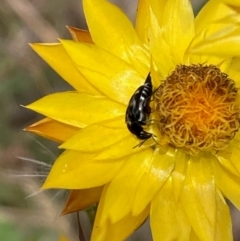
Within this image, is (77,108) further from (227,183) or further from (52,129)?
(227,183)

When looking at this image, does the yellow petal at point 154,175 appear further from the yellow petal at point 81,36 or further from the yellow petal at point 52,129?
the yellow petal at point 81,36

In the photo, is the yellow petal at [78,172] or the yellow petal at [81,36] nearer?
the yellow petal at [78,172]

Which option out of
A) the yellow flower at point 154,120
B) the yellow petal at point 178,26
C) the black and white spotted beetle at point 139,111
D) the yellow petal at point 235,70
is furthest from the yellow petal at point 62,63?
the yellow petal at point 235,70

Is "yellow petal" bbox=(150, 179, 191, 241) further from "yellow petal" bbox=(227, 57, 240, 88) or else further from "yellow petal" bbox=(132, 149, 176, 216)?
"yellow petal" bbox=(227, 57, 240, 88)

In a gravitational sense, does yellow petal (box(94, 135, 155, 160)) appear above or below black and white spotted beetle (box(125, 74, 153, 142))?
below

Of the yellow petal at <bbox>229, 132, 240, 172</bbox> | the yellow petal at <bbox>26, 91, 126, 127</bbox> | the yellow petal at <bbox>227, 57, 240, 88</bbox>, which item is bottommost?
the yellow petal at <bbox>229, 132, 240, 172</bbox>

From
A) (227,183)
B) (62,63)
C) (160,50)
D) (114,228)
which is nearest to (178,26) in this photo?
(160,50)

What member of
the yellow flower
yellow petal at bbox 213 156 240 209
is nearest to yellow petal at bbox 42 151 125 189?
the yellow flower
